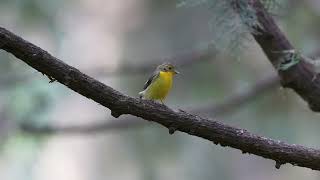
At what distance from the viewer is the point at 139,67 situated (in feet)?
19.2

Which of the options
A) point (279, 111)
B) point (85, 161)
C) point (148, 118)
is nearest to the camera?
point (148, 118)

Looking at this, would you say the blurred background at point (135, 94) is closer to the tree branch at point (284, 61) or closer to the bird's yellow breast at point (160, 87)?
the tree branch at point (284, 61)

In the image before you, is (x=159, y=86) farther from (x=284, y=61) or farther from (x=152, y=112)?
(x=152, y=112)

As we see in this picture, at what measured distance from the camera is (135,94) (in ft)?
24.8

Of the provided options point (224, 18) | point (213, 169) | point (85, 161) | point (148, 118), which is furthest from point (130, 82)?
point (148, 118)

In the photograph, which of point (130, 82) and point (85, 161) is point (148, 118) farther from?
point (85, 161)

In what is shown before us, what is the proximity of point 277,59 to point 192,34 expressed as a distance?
15.7 ft

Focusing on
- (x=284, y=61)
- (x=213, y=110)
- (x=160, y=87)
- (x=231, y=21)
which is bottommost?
(x=160, y=87)

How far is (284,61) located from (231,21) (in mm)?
289

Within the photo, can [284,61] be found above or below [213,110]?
below

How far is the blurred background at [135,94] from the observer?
6043 mm

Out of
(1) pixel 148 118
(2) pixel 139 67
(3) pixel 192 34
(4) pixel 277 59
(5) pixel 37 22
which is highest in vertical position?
(3) pixel 192 34

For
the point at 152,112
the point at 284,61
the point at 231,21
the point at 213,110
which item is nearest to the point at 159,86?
the point at 231,21

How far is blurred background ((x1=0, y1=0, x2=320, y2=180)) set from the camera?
604 cm
